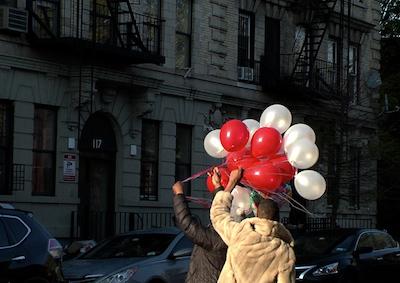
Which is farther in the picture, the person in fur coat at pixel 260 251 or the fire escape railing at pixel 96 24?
the fire escape railing at pixel 96 24

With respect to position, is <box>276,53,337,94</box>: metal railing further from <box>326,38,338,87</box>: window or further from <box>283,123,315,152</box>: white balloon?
<box>283,123,315,152</box>: white balloon

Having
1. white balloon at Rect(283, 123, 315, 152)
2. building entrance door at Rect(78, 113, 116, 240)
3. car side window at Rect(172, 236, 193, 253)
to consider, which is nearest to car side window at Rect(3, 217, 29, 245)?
car side window at Rect(172, 236, 193, 253)

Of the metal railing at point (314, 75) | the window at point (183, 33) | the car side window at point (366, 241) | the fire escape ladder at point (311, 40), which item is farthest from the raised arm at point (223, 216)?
the fire escape ladder at point (311, 40)

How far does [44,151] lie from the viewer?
20.0 meters

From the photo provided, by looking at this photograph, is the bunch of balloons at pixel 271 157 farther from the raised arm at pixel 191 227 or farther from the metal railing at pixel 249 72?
the metal railing at pixel 249 72

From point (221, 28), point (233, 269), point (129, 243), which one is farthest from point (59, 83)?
point (233, 269)

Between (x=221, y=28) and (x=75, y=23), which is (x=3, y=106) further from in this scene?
(x=221, y=28)

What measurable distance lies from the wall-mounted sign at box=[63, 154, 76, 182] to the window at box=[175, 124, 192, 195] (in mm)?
4146

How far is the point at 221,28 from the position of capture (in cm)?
2506

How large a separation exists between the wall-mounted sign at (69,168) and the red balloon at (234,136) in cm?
1235

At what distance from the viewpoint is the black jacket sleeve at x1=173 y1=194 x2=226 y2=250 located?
7.08 meters

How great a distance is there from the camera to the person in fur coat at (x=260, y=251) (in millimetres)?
6520

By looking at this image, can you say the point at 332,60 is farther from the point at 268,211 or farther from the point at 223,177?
the point at 268,211

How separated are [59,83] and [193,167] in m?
5.44
